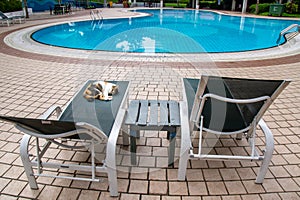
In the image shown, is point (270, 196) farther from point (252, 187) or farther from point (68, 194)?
point (68, 194)

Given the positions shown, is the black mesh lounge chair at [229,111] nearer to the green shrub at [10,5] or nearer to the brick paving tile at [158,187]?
the brick paving tile at [158,187]

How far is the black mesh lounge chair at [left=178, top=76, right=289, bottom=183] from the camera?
1.70 meters

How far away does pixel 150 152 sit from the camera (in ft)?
7.70

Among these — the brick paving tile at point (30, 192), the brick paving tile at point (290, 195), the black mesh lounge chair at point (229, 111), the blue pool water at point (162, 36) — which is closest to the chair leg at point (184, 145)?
the black mesh lounge chair at point (229, 111)

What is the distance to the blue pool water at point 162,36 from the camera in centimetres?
889

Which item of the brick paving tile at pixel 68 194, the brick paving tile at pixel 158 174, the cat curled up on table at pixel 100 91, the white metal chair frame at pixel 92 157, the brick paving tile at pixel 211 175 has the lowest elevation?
the brick paving tile at pixel 68 194

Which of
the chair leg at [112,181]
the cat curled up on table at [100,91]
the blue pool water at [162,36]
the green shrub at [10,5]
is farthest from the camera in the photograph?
the green shrub at [10,5]

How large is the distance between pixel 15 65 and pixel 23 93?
1999 millimetres

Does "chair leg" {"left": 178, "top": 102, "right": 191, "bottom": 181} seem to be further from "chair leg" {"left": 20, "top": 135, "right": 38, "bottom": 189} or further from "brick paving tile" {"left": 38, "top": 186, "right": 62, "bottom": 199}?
"chair leg" {"left": 20, "top": 135, "right": 38, "bottom": 189}

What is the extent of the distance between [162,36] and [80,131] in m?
9.51

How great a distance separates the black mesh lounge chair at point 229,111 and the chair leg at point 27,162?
1213mm

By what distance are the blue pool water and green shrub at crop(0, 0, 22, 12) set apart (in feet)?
17.2

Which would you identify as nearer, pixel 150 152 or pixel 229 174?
pixel 229 174

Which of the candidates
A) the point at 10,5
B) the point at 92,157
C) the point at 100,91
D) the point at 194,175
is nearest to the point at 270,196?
the point at 194,175
